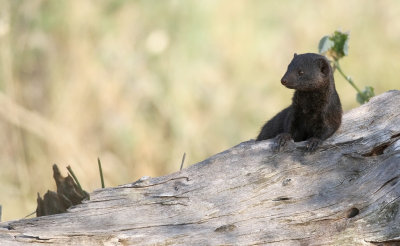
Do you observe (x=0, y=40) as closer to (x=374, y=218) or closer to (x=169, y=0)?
(x=169, y=0)

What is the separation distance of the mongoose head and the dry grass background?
2.94m

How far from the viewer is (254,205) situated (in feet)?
10.1

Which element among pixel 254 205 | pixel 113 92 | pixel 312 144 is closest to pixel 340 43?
pixel 312 144

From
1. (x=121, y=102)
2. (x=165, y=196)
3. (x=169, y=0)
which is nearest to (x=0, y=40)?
(x=121, y=102)

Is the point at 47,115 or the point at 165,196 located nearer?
the point at 165,196

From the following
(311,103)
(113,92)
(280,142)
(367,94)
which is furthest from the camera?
(113,92)

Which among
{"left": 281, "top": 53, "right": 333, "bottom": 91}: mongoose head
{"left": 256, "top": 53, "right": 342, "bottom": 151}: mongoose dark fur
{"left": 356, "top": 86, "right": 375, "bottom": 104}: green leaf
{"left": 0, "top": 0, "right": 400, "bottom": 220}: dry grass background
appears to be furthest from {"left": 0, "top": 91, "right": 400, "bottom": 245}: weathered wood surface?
{"left": 0, "top": 0, "right": 400, "bottom": 220}: dry grass background

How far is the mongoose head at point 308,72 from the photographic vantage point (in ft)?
11.5

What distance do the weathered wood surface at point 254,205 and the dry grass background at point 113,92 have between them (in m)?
2.96

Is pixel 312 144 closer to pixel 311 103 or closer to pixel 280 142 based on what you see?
pixel 280 142

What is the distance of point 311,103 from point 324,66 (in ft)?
0.85

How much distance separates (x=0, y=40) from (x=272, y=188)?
3668mm

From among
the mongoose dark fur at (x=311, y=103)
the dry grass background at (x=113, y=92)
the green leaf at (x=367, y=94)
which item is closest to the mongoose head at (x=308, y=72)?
the mongoose dark fur at (x=311, y=103)

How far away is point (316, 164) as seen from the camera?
3287mm
